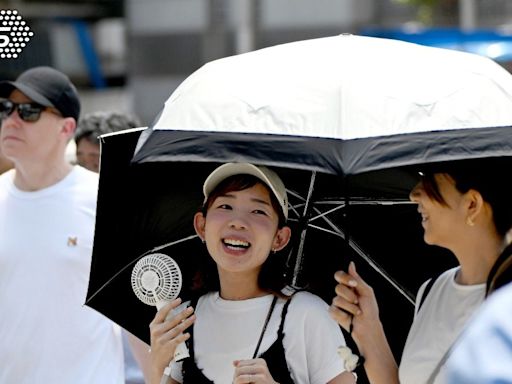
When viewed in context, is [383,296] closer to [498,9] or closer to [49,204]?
[49,204]

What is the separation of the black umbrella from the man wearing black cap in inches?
31.4

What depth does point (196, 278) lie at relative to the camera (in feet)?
11.1

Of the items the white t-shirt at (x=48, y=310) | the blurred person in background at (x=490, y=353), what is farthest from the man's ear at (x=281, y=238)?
the blurred person in background at (x=490, y=353)

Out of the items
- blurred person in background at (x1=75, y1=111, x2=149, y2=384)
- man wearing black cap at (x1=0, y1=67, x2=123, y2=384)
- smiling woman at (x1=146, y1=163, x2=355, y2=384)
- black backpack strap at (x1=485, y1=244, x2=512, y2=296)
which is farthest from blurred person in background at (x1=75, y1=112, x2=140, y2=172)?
black backpack strap at (x1=485, y1=244, x2=512, y2=296)

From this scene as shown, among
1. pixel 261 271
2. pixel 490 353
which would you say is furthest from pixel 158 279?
pixel 490 353

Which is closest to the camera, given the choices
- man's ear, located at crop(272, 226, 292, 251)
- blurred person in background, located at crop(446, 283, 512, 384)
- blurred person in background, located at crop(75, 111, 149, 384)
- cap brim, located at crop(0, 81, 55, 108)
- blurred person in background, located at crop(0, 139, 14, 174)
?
Answer: blurred person in background, located at crop(446, 283, 512, 384)

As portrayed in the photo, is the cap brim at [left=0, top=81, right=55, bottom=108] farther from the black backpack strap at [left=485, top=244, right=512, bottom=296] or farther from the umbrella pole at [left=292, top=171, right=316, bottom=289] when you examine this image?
the black backpack strap at [left=485, top=244, right=512, bottom=296]

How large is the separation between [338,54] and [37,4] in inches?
809

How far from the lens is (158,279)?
3381 millimetres

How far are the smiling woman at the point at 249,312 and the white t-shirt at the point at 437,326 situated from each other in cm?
30

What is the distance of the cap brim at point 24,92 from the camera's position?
4.82 meters

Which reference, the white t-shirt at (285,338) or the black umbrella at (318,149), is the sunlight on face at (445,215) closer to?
the black umbrella at (318,149)

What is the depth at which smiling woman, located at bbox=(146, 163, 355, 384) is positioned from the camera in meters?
3.10

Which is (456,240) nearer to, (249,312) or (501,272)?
(501,272)
